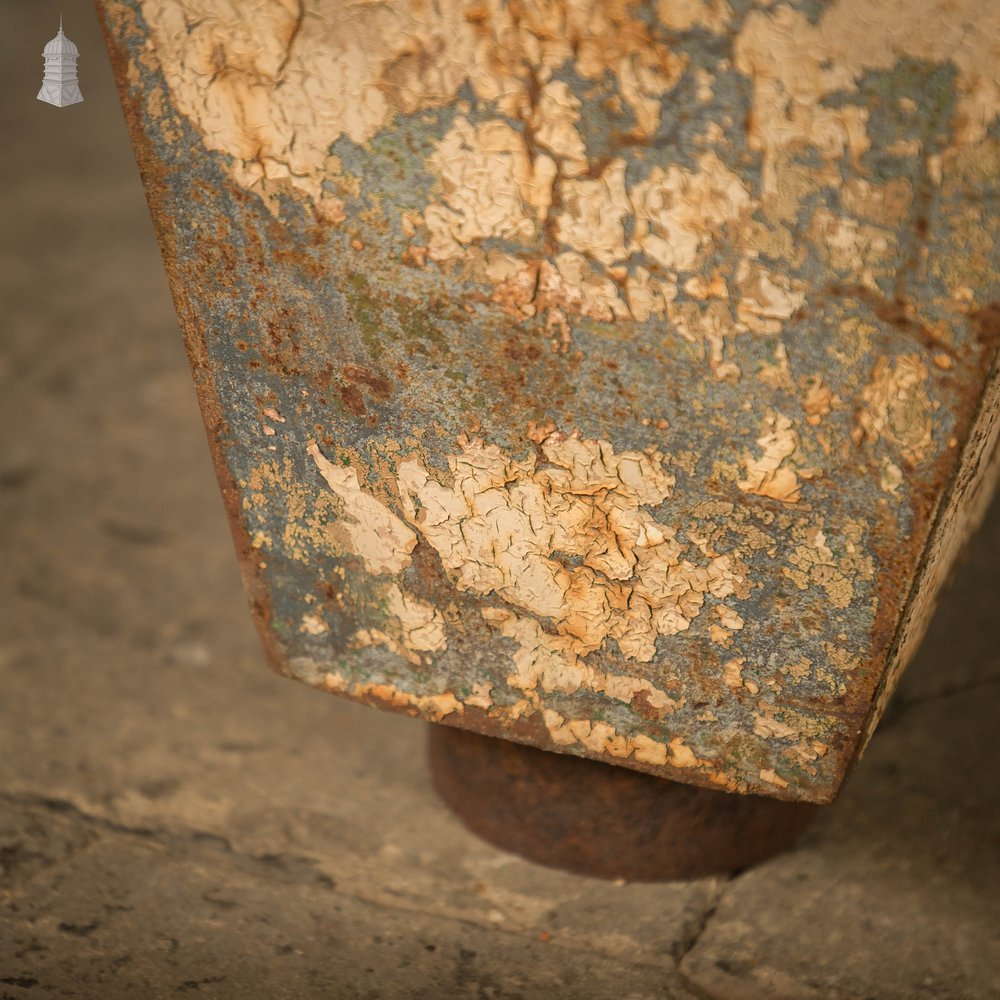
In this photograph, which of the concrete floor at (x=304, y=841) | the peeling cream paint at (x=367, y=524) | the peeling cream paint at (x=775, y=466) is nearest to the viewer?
the peeling cream paint at (x=775, y=466)

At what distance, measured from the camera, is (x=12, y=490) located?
191 cm

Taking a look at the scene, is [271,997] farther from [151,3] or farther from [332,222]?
[151,3]

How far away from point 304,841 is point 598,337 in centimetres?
71

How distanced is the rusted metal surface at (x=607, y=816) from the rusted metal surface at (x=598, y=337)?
0.44 feet

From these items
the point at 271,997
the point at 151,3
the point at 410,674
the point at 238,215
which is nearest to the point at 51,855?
the point at 271,997

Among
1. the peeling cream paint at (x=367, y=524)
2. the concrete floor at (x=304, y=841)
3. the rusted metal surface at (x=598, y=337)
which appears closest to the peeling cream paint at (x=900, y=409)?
the rusted metal surface at (x=598, y=337)

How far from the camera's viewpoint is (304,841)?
1.26m

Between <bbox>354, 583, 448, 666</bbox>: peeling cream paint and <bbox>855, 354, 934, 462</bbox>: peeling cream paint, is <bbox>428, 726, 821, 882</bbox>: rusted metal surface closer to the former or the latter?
<bbox>354, 583, 448, 666</bbox>: peeling cream paint

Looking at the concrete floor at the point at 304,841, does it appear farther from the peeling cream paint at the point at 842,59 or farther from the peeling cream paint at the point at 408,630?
the peeling cream paint at the point at 842,59

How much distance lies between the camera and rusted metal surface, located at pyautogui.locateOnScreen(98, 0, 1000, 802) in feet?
2.44

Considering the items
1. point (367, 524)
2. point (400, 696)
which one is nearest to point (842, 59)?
point (367, 524)

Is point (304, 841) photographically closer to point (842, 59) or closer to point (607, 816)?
point (607, 816)

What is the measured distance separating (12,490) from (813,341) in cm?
151

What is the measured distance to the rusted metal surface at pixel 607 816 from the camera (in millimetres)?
1140
